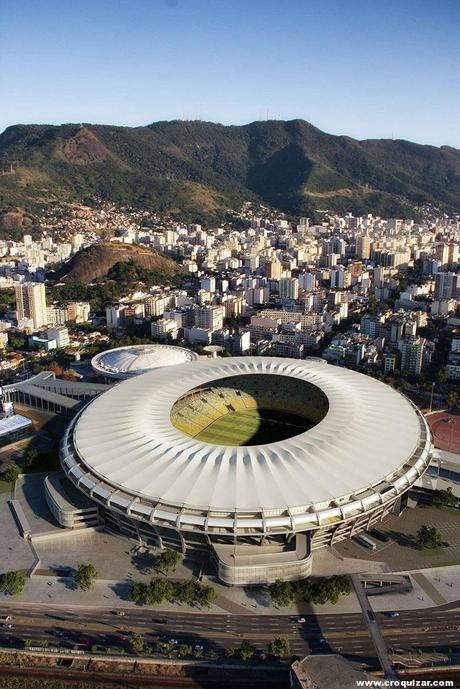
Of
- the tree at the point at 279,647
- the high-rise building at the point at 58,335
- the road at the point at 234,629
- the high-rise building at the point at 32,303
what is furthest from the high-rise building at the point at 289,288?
the tree at the point at 279,647

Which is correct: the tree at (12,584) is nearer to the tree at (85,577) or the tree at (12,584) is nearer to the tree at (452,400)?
the tree at (85,577)

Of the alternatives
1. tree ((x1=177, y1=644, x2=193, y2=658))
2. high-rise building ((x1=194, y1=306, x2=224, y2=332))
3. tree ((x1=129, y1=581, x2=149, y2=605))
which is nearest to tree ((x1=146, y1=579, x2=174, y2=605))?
tree ((x1=129, y1=581, x2=149, y2=605))

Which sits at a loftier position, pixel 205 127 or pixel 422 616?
pixel 205 127

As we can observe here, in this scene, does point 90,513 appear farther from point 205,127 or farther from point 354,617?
point 205,127

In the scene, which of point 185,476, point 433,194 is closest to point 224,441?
point 185,476

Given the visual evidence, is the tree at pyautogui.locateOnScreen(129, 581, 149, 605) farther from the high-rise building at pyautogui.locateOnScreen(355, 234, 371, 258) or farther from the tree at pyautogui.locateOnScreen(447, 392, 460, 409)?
the high-rise building at pyautogui.locateOnScreen(355, 234, 371, 258)

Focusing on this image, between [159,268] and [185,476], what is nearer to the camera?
[185,476]
